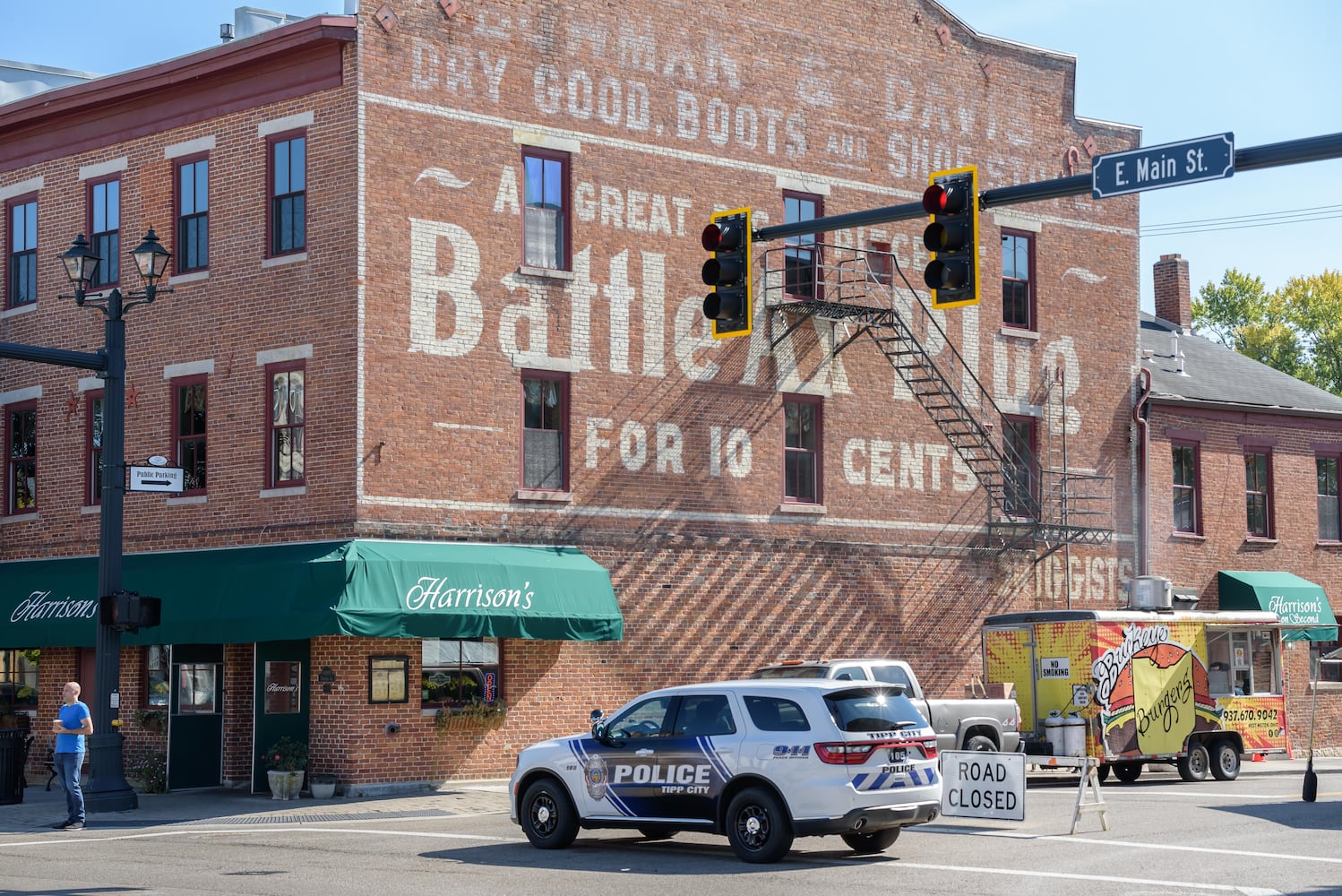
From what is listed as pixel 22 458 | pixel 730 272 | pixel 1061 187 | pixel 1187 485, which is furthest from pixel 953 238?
pixel 1187 485

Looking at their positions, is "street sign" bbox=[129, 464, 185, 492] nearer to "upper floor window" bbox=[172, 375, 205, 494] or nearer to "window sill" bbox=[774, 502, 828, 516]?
"upper floor window" bbox=[172, 375, 205, 494]

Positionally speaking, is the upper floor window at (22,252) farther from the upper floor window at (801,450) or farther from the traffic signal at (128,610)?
the upper floor window at (801,450)

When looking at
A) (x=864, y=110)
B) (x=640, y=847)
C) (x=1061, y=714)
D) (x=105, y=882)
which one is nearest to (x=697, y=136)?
(x=864, y=110)

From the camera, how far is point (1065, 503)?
33656mm

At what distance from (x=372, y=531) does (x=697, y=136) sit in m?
9.44

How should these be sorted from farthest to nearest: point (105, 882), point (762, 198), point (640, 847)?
point (762, 198) < point (640, 847) < point (105, 882)

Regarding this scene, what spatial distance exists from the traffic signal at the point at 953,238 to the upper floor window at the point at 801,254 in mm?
14596

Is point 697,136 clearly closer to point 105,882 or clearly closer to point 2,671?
point 2,671

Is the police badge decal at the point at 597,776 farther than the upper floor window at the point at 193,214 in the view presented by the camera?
No

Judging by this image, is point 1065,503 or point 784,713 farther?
point 1065,503

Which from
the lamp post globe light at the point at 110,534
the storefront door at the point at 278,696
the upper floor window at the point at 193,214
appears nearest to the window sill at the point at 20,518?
the upper floor window at the point at 193,214

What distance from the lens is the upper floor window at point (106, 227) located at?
29250mm

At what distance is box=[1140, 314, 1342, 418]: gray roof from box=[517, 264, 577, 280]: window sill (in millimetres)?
13991

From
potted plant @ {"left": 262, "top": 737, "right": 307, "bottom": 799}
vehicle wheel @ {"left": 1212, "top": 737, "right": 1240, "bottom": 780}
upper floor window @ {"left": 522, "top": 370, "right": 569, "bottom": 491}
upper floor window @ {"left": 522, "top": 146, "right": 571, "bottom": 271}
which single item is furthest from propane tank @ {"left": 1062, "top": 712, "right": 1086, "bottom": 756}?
potted plant @ {"left": 262, "top": 737, "right": 307, "bottom": 799}
